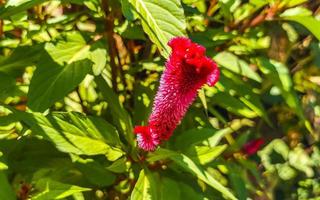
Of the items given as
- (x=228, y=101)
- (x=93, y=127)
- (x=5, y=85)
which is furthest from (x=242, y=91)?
(x=5, y=85)

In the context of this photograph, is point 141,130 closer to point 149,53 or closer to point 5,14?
point 5,14

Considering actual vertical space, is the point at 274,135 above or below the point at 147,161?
below

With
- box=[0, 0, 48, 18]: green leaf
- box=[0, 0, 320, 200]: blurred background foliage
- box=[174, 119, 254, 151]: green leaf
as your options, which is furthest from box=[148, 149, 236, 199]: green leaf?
box=[0, 0, 48, 18]: green leaf

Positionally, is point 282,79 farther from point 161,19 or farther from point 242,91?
point 161,19

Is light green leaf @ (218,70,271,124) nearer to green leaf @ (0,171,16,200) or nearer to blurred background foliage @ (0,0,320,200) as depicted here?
blurred background foliage @ (0,0,320,200)

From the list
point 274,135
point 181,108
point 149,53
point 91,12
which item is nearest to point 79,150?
point 181,108

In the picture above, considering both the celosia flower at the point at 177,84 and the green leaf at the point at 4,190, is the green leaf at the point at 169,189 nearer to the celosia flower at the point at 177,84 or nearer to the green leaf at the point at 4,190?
the celosia flower at the point at 177,84
